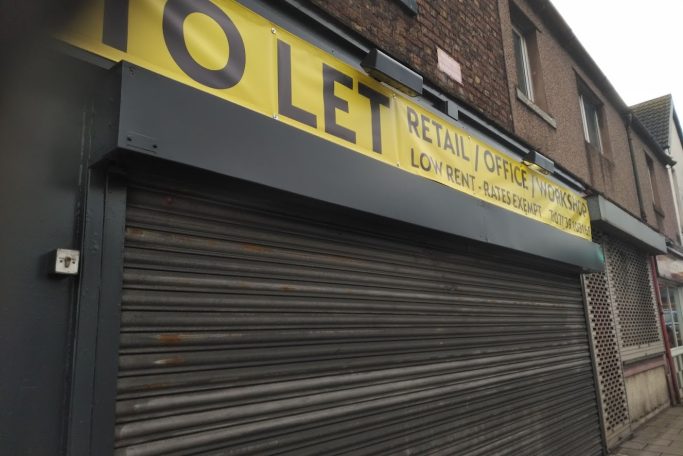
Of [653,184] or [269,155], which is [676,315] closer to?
[653,184]

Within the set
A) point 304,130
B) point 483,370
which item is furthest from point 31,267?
point 483,370

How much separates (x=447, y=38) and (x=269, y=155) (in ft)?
11.2

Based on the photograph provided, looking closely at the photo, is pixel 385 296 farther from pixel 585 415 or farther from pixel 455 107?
pixel 585 415

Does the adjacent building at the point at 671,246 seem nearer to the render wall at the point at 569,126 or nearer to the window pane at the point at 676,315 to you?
the window pane at the point at 676,315

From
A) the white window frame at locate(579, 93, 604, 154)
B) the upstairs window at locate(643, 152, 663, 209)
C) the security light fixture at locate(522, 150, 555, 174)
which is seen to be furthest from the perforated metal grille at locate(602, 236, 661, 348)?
the security light fixture at locate(522, 150, 555, 174)

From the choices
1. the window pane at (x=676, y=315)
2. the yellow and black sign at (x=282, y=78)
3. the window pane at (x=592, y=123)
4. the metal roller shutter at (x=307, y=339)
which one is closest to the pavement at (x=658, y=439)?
the metal roller shutter at (x=307, y=339)

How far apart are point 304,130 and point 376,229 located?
40.2 inches

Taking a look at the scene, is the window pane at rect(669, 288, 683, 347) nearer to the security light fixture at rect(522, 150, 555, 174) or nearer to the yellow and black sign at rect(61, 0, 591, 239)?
the security light fixture at rect(522, 150, 555, 174)

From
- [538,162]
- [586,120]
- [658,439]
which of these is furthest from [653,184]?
[538,162]

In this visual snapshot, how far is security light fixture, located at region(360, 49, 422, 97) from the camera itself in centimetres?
355

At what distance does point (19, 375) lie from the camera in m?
1.78

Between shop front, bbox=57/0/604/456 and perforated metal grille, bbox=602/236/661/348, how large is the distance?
477cm

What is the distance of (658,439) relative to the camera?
730 cm

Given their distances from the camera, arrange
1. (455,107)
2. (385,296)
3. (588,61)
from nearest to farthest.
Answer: (385,296) < (455,107) < (588,61)
